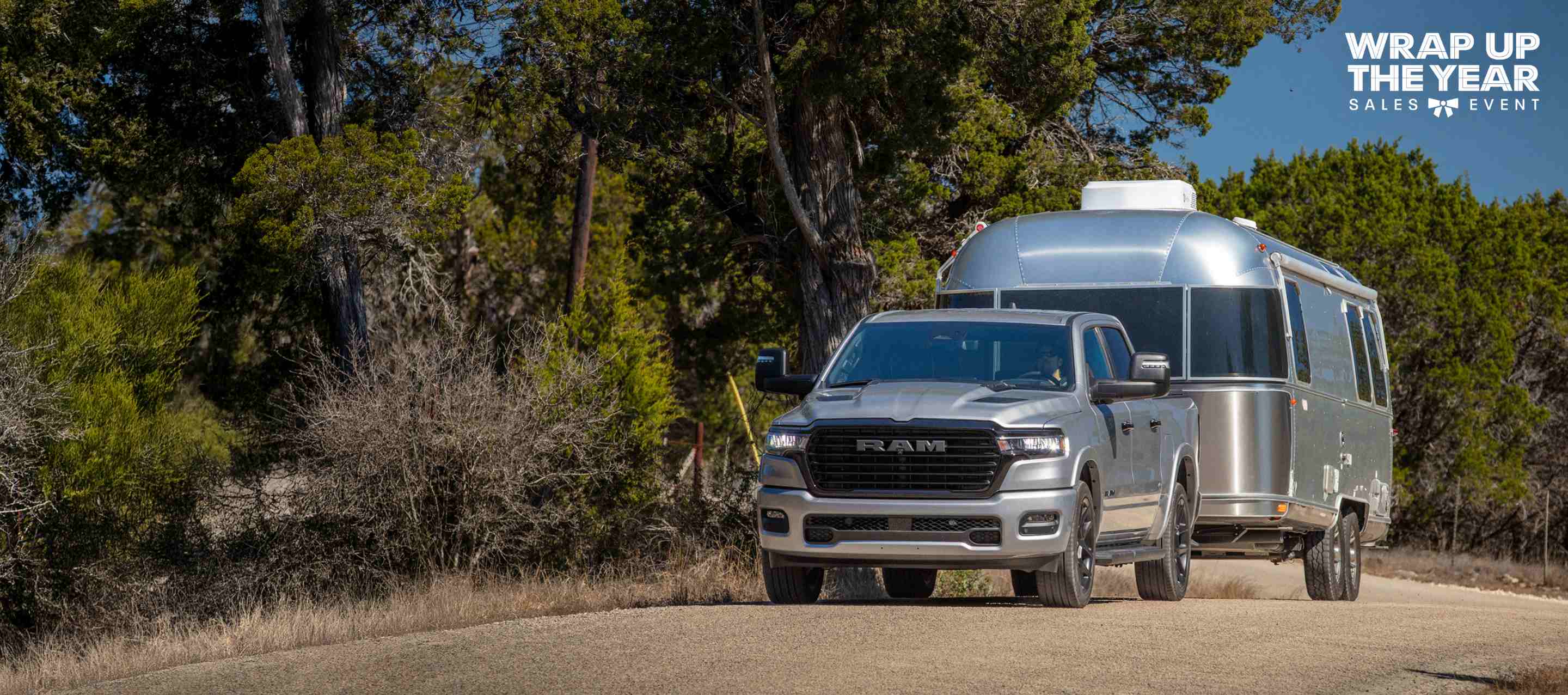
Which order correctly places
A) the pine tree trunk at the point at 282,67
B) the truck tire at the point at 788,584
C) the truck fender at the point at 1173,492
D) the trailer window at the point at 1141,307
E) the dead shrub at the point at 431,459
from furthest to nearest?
1. the pine tree trunk at the point at 282,67
2. the dead shrub at the point at 431,459
3. the trailer window at the point at 1141,307
4. the truck fender at the point at 1173,492
5. the truck tire at the point at 788,584

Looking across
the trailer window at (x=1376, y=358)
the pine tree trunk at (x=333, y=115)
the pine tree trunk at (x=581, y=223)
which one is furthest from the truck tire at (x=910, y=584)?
the pine tree trunk at (x=581, y=223)

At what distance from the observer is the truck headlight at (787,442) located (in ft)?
36.8

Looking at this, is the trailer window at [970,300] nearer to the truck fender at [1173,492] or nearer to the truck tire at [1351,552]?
the truck fender at [1173,492]

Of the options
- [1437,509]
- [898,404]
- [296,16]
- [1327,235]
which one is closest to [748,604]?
[898,404]

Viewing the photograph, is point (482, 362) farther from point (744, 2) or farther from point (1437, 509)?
point (1437, 509)

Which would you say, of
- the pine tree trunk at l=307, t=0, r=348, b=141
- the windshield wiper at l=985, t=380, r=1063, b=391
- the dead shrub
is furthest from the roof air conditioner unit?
the pine tree trunk at l=307, t=0, r=348, b=141

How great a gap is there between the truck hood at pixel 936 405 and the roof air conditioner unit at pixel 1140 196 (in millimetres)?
4397

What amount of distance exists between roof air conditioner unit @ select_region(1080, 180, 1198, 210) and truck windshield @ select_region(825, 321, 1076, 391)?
140 inches

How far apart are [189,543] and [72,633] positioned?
2078mm

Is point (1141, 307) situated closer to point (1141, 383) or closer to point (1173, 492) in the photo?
point (1173, 492)

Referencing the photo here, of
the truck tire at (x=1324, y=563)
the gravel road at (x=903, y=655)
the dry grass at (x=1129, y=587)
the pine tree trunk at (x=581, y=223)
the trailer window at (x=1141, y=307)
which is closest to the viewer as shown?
the gravel road at (x=903, y=655)

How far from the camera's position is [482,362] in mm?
23828

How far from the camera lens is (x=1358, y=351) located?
55.4 feet

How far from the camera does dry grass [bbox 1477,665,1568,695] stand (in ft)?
29.1
